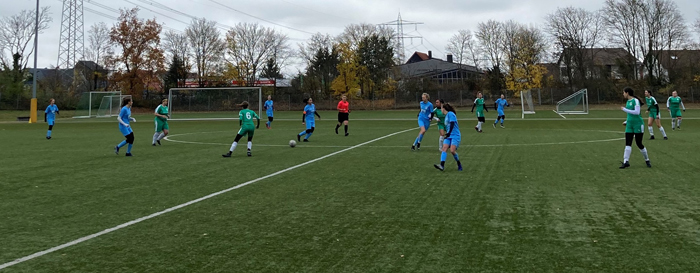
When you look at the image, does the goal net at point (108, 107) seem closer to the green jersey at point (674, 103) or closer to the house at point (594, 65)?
the green jersey at point (674, 103)

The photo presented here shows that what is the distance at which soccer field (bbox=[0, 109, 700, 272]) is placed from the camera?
5.30 metres

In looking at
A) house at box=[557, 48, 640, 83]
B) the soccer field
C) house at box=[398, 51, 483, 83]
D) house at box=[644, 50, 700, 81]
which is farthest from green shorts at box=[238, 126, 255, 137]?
house at box=[398, 51, 483, 83]

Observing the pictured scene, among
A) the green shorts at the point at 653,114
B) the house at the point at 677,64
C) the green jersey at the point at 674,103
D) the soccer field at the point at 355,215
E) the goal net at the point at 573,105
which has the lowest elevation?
the soccer field at the point at 355,215

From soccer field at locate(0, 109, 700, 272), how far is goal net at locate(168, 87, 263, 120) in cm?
3554

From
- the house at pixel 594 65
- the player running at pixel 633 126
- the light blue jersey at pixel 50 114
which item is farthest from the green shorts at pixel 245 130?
the house at pixel 594 65

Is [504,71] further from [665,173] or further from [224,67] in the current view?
[665,173]

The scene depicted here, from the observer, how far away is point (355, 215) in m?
7.44

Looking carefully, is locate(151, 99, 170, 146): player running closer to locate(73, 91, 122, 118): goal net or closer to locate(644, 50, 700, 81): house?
locate(73, 91, 122, 118): goal net

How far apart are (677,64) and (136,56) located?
69.3 metres

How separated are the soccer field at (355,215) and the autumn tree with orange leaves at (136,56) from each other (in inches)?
2340

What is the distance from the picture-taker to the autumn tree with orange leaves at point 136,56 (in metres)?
70.1

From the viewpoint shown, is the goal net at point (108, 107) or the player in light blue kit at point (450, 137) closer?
the player in light blue kit at point (450, 137)

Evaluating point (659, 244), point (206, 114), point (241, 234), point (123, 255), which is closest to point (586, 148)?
point (659, 244)

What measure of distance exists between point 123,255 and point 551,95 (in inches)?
2564
